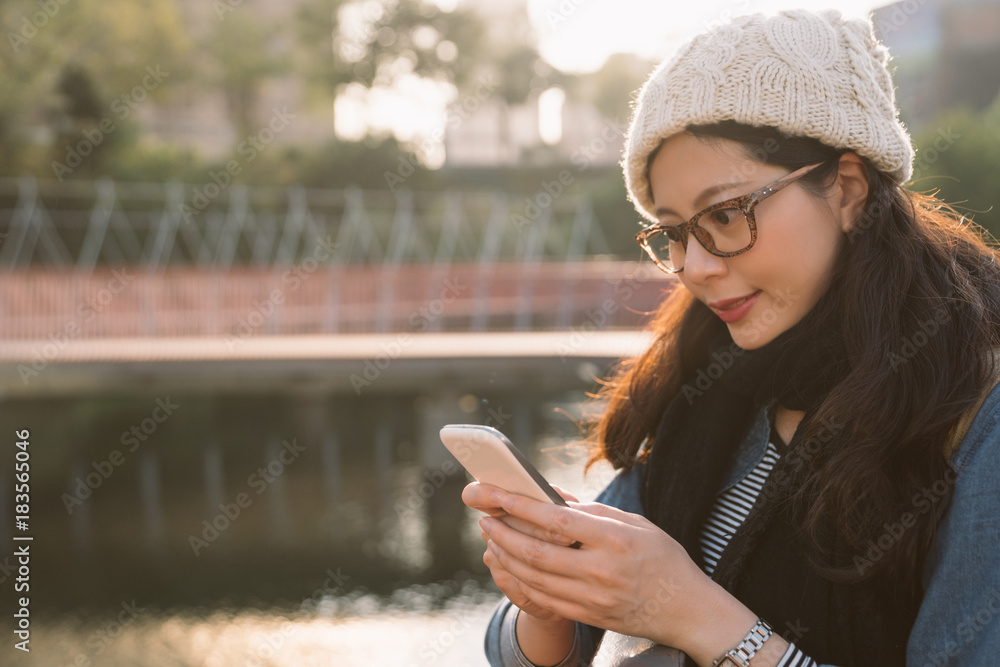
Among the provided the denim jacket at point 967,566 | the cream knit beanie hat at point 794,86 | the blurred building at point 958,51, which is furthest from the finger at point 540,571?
the blurred building at point 958,51

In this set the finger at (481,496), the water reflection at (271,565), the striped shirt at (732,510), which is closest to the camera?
the finger at (481,496)

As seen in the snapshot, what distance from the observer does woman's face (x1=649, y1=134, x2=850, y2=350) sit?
1296mm

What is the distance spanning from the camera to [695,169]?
1352 millimetres

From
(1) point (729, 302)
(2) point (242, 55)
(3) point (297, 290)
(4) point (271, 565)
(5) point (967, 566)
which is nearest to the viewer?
(5) point (967, 566)

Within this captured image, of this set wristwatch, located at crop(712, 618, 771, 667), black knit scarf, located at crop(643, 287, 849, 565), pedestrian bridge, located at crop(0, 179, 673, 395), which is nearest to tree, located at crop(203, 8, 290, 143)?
pedestrian bridge, located at crop(0, 179, 673, 395)

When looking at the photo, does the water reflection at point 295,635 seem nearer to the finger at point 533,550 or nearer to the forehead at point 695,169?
the finger at point 533,550

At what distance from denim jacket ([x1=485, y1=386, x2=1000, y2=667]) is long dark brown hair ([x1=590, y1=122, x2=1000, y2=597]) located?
0.03 meters

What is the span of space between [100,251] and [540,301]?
8899 millimetres

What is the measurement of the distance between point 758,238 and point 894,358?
28 centimetres

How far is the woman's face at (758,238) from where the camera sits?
1.30m

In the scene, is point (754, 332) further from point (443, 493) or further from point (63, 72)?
point (63, 72)

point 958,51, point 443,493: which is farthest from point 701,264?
point 958,51

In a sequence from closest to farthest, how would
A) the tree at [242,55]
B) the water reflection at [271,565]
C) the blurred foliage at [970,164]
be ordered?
1. the water reflection at [271,565]
2. the blurred foliage at [970,164]
3. the tree at [242,55]

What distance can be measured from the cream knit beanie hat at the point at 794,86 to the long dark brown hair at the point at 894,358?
0.03 metres
